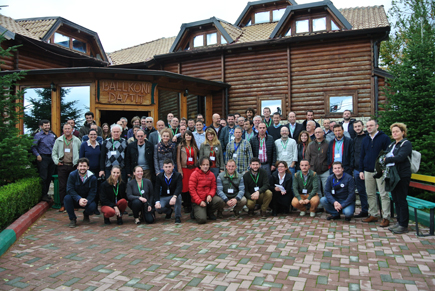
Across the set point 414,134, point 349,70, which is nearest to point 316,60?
point 349,70

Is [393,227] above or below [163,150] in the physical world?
below

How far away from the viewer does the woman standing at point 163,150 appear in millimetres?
7102

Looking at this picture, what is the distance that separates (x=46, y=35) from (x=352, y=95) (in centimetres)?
1349

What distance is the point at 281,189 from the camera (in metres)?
6.94

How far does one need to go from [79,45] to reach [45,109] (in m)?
6.30

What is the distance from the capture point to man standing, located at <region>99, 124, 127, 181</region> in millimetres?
7254

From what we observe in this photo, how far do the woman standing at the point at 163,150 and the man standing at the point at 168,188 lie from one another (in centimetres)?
39

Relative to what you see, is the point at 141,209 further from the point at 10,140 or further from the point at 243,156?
the point at 10,140

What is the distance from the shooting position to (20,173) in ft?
24.0

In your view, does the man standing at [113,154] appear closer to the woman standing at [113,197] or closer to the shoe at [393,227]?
the woman standing at [113,197]

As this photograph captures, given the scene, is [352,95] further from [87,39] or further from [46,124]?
[87,39]

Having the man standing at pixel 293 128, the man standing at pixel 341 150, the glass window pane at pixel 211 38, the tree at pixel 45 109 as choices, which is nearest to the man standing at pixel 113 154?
the man standing at pixel 293 128

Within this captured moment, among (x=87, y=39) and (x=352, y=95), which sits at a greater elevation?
(x=87, y=39)

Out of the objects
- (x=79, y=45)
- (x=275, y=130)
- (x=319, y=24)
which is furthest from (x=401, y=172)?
(x=79, y=45)
